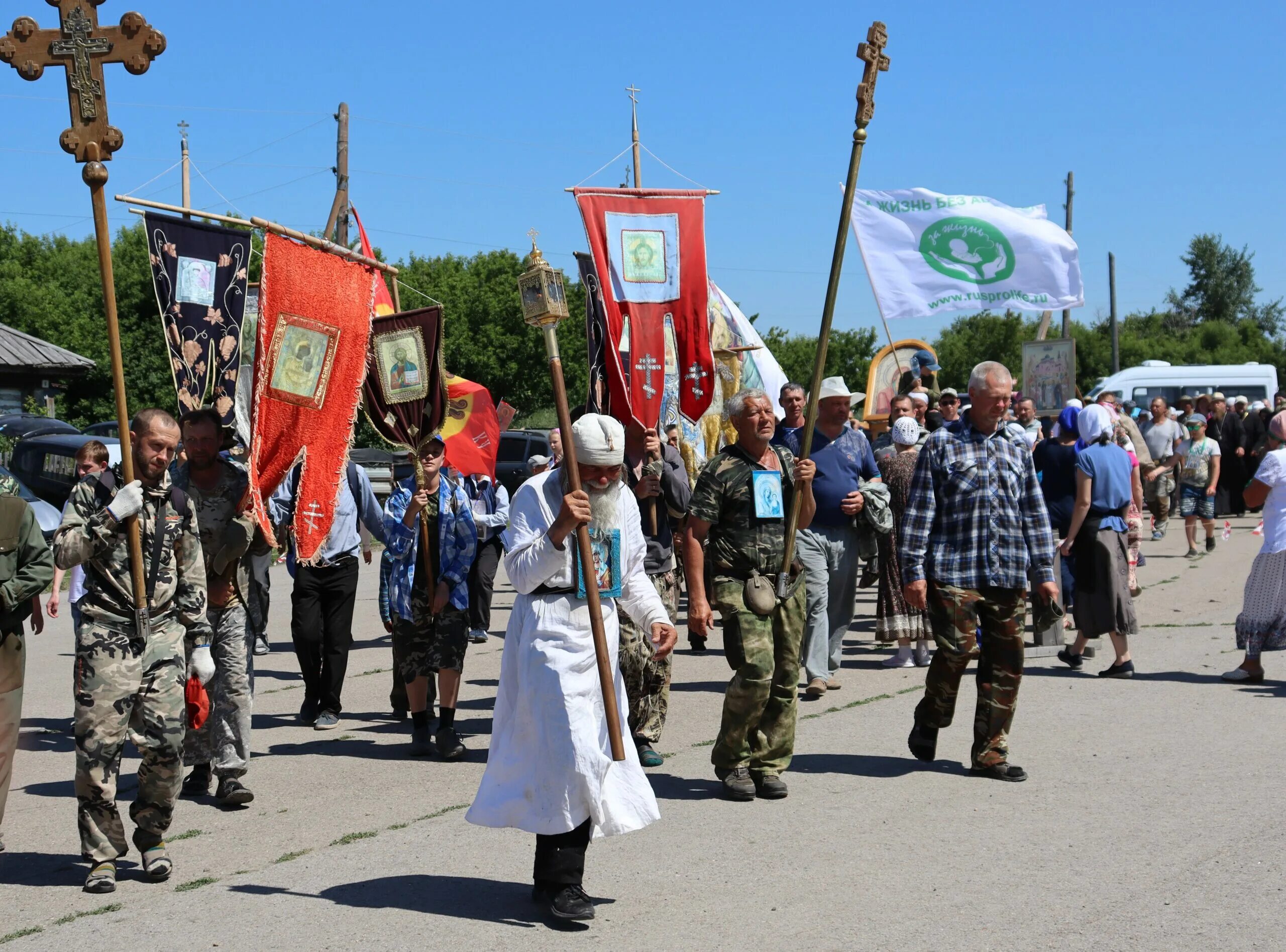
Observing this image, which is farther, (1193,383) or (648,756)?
(1193,383)

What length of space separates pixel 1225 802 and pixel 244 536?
4718mm

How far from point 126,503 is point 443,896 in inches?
76.8

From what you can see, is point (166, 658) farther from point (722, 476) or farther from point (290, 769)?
point (722, 476)

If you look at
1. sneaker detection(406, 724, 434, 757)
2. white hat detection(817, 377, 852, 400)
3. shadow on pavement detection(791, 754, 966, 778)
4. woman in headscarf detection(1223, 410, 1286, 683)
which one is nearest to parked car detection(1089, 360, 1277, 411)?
woman in headscarf detection(1223, 410, 1286, 683)

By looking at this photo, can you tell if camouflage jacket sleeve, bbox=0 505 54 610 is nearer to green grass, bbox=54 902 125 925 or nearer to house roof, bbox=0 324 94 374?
green grass, bbox=54 902 125 925

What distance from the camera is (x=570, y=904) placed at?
495 cm

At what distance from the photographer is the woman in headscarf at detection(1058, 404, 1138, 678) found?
9812mm

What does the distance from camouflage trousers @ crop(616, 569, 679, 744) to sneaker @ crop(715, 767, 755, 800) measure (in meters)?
0.66

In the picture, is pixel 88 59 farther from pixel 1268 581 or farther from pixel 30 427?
pixel 30 427

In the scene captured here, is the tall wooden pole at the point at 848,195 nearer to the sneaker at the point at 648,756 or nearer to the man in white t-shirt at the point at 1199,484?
the sneaker at the point at 648,756

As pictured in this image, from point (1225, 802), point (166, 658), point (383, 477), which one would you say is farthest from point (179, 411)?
point (383, 477)

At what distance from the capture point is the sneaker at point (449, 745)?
7949 millimetres

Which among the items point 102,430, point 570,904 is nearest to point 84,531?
point 570,904

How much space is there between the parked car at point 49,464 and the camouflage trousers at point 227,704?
1690 centimetres
